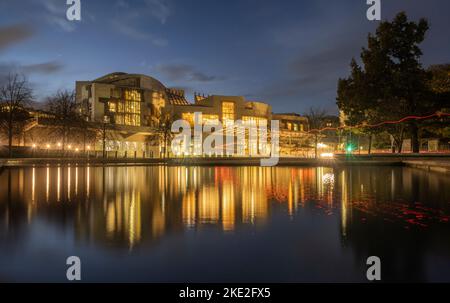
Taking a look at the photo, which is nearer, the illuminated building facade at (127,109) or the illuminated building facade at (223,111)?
the illuminated building facade at (127,109)

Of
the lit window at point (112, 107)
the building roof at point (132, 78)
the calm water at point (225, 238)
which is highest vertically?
the building roof at point (132, 78)

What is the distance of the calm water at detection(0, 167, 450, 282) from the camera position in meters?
5.36

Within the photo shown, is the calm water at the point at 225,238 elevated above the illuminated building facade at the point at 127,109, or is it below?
below

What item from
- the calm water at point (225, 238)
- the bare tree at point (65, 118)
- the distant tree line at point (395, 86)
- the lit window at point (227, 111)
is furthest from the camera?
the lit window at point (227, 111)

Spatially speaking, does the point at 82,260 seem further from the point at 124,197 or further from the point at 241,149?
the point at 241,149

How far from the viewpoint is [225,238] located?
727 centimetres

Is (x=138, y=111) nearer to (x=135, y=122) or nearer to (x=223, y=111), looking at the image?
(x=135, y=122)

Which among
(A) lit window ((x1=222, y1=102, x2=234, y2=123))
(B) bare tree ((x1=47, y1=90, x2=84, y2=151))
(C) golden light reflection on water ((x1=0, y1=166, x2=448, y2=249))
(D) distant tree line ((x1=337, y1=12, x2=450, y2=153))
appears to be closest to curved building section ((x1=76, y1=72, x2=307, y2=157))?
(A) lit window ((x1=222, y1=102, x2=234, y2=123))

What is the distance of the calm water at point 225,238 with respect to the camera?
536 centimetres

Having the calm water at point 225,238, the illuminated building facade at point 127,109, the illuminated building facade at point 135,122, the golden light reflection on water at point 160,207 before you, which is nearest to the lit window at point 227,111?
the illuminated building facade at point 135,122

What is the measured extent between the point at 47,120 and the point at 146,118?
2652 centimetres

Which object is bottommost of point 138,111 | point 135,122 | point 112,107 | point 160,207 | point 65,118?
point 160,207

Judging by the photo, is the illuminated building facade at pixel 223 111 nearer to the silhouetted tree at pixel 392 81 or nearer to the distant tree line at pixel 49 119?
the distant tree line at pixel 49 119

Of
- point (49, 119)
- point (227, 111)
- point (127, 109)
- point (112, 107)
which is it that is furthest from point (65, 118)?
point (227, 111)
